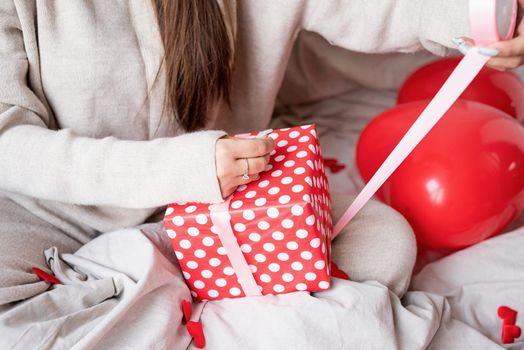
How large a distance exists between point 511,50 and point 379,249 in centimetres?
30

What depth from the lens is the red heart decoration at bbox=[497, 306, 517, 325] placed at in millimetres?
754

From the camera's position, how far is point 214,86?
82 cm

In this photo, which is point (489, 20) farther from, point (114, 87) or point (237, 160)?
point (114, 87)

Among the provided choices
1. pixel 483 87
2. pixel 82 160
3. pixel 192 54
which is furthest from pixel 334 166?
pixel 82 160

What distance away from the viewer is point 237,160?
633 millimetres

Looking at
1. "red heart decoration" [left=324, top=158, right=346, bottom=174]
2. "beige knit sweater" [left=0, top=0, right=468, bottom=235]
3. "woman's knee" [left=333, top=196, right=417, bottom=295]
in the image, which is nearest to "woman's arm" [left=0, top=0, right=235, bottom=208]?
"beige knit sweater" [left=0, top=0, right=468, bottom=235]

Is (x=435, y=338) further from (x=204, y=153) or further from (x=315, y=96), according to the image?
(x=315, y=96)

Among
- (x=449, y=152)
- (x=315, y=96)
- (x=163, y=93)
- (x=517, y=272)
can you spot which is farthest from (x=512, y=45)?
(x=315, y=96)

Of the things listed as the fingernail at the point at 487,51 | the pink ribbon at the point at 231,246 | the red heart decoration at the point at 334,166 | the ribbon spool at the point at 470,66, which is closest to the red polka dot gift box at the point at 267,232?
the pink ribbon at the point at 231,246

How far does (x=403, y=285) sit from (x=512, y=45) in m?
0.34

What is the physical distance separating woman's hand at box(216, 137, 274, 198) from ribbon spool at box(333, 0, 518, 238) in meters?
0.15

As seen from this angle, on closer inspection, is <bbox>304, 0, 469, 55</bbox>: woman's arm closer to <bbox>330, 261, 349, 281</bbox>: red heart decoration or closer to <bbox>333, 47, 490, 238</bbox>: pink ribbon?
<bbox>333, 47, 490, 238</bbox>: pink ribbon

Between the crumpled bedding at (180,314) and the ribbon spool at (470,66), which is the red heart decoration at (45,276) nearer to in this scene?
the crumpled bedding at (180,314)

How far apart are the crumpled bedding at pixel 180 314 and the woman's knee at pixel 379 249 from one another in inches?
1.1
